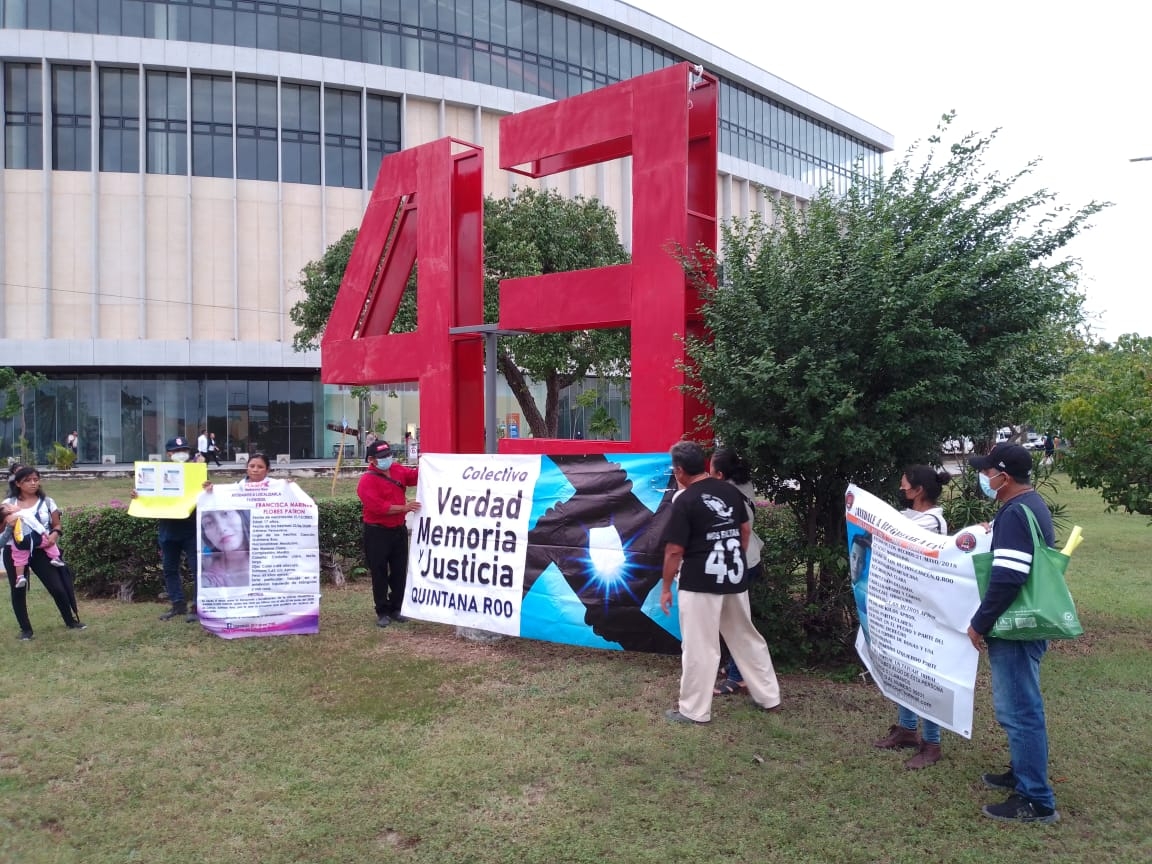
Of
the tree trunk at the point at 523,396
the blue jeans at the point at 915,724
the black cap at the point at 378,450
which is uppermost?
the tree trunk at the point at 523,396

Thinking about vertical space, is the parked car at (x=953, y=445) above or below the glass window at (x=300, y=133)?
below

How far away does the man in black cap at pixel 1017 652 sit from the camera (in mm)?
4207

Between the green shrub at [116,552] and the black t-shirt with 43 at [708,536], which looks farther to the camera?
the green shrub at [116,552]

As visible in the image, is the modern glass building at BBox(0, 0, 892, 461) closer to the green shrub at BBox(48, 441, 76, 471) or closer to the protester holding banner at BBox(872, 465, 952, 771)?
the green shrub at BBox(48, 441, 76, 471)

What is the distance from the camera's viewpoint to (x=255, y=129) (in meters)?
38.3

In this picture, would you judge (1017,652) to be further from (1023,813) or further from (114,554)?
(114,554)

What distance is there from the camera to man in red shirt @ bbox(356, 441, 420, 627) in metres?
8.27

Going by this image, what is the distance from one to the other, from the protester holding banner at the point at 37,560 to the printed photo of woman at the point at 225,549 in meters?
1.34

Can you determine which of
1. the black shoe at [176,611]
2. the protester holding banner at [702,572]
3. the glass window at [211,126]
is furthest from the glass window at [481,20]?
the protester holding banner at [702,572]

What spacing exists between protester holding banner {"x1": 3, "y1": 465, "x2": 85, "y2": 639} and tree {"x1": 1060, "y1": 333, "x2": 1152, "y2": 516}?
872 cm

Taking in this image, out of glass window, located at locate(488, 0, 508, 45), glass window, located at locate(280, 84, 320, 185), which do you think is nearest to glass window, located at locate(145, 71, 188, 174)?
glass window, located at locate(280, 84, 320, 185)

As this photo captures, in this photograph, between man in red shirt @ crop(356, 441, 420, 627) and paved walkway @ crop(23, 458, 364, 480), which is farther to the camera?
paved walkway @ crop(23, 458, 364, 480)

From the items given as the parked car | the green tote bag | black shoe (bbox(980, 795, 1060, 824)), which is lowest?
black shoe (bbox(980, 795, 1060, 824))

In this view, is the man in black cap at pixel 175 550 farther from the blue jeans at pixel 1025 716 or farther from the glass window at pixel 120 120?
the glass window at pixel 120 120
